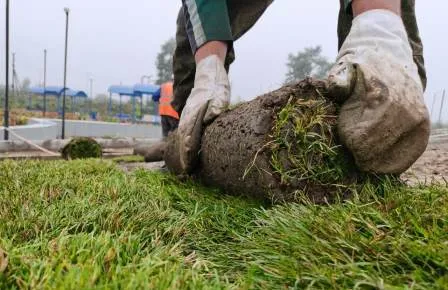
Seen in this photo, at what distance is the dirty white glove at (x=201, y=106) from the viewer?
2115mm

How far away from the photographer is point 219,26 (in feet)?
7.84

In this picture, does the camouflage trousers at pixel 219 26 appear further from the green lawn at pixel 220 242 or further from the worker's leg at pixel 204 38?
the green lawn at pixel 220 242

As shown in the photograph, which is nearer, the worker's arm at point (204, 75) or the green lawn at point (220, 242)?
the green lawn at point (220, 242)

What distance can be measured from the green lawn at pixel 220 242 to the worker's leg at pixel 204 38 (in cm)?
109

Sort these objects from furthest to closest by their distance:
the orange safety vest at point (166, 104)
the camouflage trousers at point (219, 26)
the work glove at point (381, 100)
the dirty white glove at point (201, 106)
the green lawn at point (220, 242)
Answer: the orange safety vest at point (166, 104) → the camouflage trousers at point (219, 26) → the dirty white glove at point (201, 106) → the work glove at point (381, 100) → the green lawn at point (220, 242)

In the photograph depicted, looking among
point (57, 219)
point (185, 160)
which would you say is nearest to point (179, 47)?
point (185, 160)

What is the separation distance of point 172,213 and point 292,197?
0.45m

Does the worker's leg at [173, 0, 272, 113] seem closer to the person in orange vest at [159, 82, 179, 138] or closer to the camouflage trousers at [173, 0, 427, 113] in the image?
the camouflage trousers at [173, 0, 427, 113]

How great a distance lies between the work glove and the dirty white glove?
0.74 m

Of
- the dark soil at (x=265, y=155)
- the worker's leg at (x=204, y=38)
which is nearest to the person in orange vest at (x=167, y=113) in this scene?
the worker's leg at (x=204, y=38)

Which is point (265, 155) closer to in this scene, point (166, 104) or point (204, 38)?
point (204, 38)

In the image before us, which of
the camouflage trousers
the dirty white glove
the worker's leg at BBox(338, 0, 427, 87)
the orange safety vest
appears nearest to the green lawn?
the dirty white glove

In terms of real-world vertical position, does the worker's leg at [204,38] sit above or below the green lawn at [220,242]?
above

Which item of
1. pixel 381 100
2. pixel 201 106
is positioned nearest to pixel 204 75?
pixel 201 106
